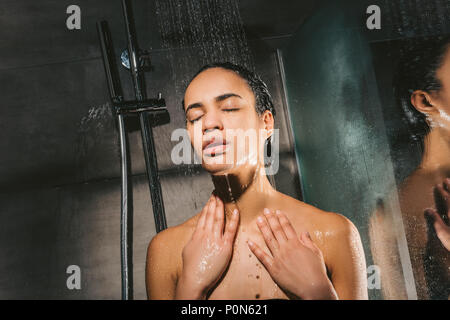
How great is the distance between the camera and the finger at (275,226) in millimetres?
920

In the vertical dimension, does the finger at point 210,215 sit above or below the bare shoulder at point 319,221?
above

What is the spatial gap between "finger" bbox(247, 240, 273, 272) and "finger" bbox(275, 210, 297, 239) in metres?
0.09

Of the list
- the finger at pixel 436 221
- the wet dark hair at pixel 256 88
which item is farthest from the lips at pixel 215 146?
the finger at pixel 436 221

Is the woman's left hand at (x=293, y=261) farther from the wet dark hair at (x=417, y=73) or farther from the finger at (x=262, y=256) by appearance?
the wet dark hair at (x=417, y=73)

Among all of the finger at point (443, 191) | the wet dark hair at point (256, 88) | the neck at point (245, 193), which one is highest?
the wet dark hair at point (256, 88)

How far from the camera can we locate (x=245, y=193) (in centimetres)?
98

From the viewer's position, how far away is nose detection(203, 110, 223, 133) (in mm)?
923

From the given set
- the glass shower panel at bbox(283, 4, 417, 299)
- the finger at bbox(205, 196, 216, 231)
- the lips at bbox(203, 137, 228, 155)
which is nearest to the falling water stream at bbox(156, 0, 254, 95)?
the glass shower panel at bbox(283, 4, 417, 299)

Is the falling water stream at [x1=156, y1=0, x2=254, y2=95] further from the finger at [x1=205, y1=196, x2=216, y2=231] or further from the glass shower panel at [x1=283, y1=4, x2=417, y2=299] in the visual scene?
the finger at [x1=205, y1=196, x2=216, y2=231]

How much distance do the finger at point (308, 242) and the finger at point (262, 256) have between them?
11 centimetres

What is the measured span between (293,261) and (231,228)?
21 cm

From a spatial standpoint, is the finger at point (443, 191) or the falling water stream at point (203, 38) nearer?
the finger at point (443, 191)
